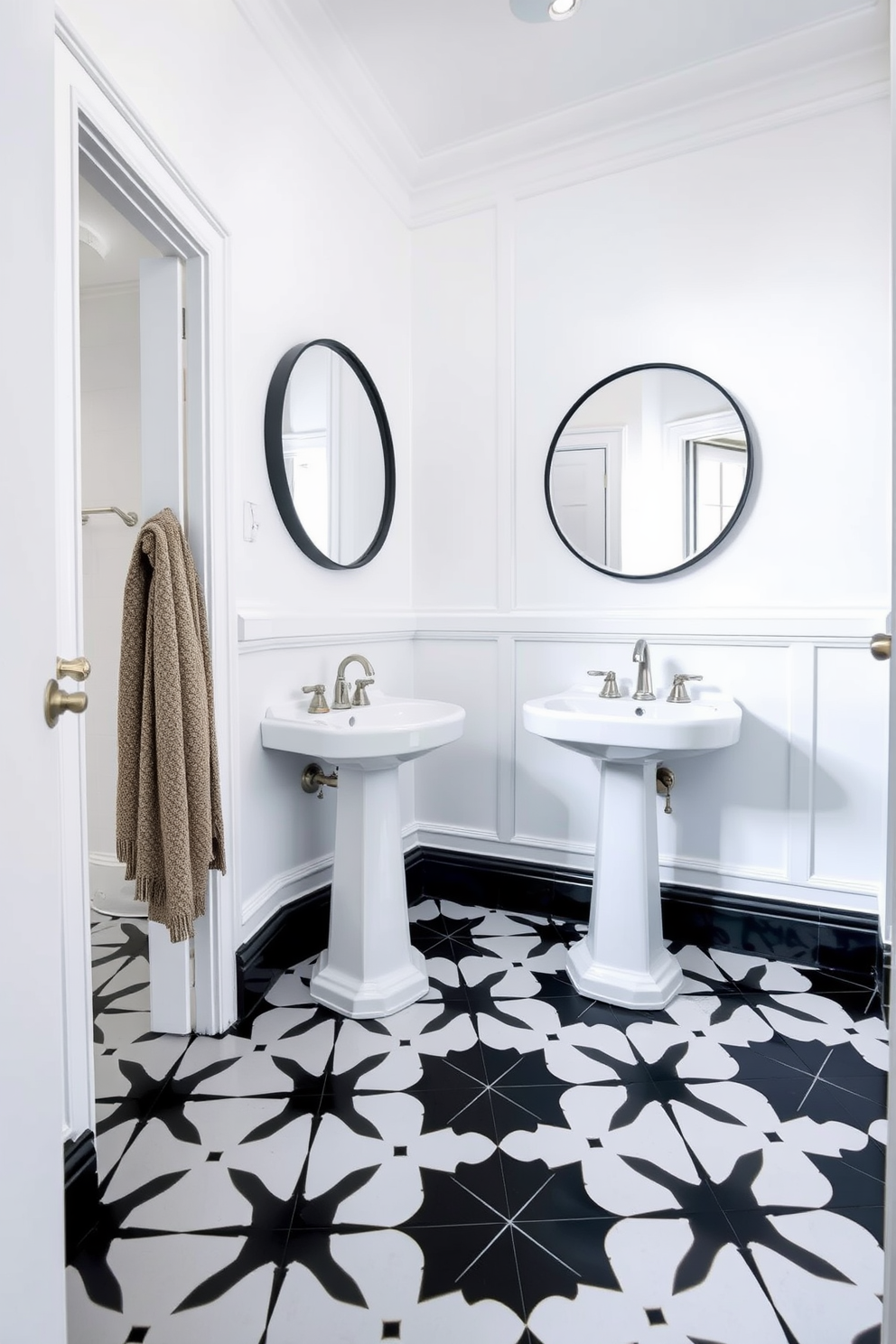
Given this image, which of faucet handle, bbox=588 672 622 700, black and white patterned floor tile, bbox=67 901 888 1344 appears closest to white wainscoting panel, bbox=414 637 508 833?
faucet handle, bbox=588 672 622 700

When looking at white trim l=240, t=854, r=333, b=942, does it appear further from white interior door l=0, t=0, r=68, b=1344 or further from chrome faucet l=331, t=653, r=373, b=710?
white interior door l=0, t=0, r=68, b=1344

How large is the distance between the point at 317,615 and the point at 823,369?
1.62 m

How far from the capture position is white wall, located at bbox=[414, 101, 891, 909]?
81.0 inches

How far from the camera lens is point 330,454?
217 centimetres

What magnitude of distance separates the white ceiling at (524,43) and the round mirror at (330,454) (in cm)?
76

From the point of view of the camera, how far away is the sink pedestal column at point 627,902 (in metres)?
1.93

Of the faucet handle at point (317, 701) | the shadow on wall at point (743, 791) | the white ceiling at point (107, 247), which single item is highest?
the white ceiling at point (107, 247)

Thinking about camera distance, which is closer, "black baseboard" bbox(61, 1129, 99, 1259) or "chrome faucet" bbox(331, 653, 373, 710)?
"black baseboard" bbox(61, 1129, 99, 1259)

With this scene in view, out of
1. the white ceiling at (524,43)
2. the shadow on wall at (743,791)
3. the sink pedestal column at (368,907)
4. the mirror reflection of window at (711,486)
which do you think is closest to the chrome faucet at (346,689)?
the sink pedestal column at (368,907)

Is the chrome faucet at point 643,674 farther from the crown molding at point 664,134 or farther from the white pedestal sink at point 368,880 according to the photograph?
the crown molding at point 664,134

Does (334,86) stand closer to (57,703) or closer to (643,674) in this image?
(643,674)

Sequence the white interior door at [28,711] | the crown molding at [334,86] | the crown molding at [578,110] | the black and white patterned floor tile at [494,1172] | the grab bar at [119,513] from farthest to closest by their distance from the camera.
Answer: the grab bar at [119,513] → the crown molding at [578,110] → the crown molding at [334,86] → the black and white patterned floor tile at [494,1172] → the white interior door at [28,711]

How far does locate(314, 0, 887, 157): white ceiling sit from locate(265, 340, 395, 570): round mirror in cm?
76

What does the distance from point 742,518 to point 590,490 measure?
479 millimetres
